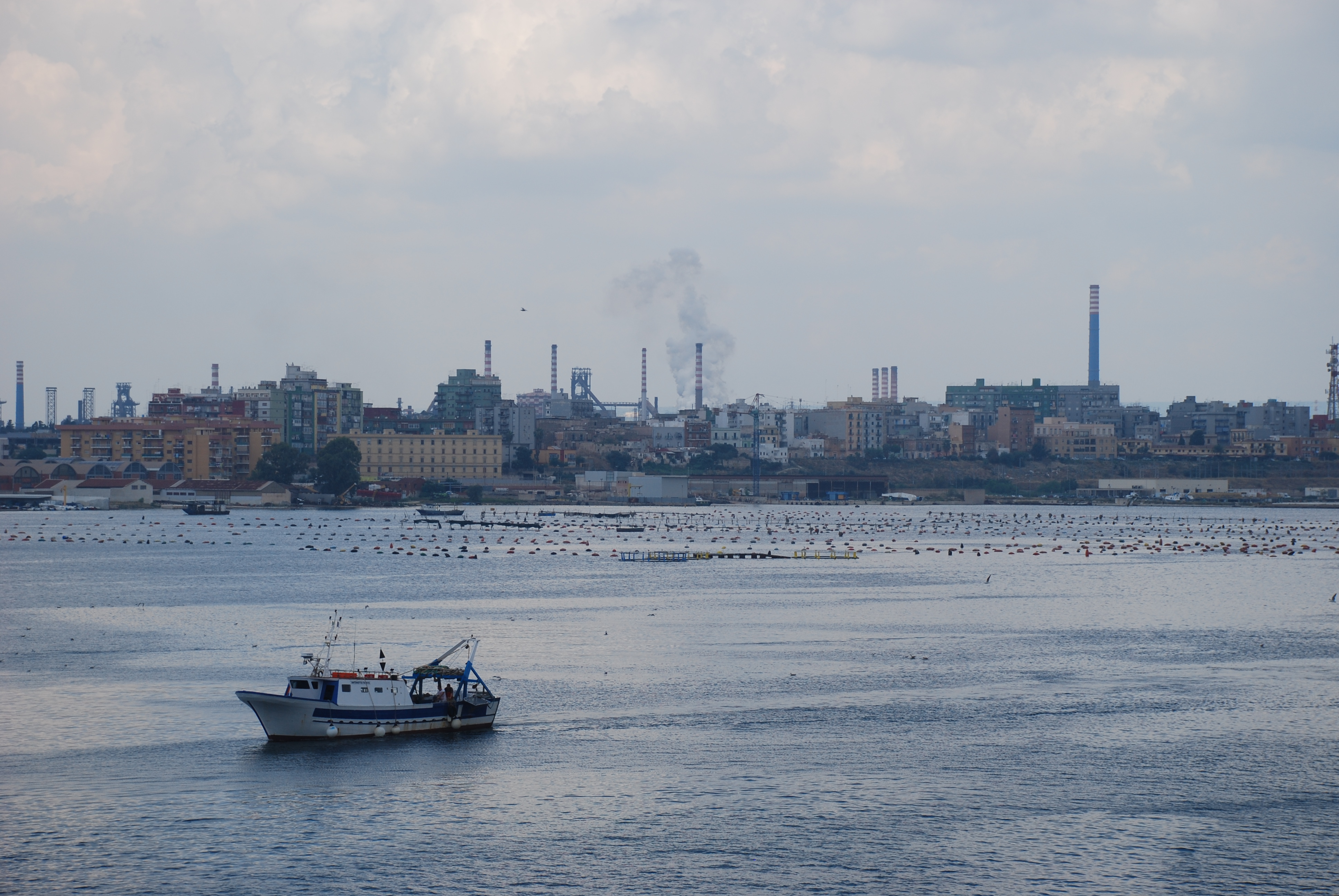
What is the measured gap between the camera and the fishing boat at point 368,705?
3712cm

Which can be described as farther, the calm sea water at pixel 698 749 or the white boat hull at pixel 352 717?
the white boat hull at pixel 352 717

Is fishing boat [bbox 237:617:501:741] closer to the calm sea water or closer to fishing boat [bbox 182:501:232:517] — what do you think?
the calm sea water

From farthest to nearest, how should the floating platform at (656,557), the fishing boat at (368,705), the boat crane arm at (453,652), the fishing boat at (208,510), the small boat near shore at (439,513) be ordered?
1. the fishing boat at (208,510)
2. the small boat near shore at (439,513)
3. the floating platform at (656,557)
4. the boat crane arm at (453,652)
5. the fishing boat at (368,705)

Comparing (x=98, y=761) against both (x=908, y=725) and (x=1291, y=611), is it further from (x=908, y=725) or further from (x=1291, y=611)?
(x=1291, y=611)

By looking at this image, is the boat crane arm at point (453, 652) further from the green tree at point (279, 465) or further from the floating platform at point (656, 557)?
the green tree at point (279, 465)

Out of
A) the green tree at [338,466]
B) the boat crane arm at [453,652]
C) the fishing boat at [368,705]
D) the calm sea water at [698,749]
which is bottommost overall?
the calm sea water at [698,749]

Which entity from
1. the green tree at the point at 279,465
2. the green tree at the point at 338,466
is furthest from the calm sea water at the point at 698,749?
the green tree at the point at 279,465

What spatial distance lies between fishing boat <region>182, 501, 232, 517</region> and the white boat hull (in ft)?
435

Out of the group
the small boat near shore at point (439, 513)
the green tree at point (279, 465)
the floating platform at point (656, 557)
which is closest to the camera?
the floating platform at point (656, 557)

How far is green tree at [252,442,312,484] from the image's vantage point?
607 ft

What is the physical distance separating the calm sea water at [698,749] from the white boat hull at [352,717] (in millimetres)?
486

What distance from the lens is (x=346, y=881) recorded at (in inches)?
1065

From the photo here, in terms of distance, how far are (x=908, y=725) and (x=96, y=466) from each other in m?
172

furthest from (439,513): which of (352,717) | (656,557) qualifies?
(352,717)
